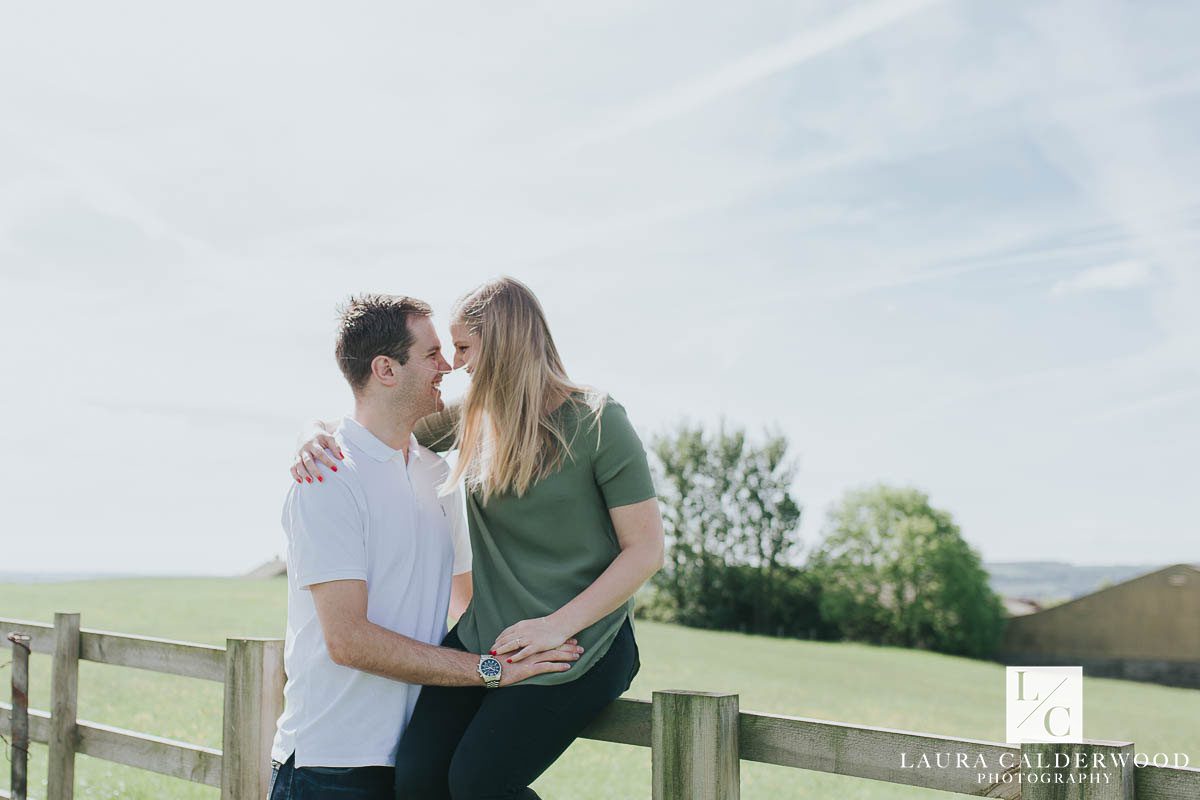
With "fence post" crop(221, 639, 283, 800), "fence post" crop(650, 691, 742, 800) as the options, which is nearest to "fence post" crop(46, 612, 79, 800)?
"fence post" crop(221, 639, 283, 800)

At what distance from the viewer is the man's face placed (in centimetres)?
351

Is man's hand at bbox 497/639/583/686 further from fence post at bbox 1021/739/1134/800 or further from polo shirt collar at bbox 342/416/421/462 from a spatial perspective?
fence post at bbox 1021/739/1134/800

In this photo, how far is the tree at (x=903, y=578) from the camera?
2023 inches

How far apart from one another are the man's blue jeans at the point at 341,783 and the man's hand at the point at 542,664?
584mm

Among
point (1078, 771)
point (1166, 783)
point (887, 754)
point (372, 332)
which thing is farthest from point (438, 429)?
point (1166, 783)

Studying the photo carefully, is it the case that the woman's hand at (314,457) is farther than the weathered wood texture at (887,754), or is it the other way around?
the woman's hand at (314,457)

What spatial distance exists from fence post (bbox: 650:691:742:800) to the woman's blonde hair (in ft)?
2.39

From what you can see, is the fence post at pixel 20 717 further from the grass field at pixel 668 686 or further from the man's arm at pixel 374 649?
the grass field at pixel 668 686

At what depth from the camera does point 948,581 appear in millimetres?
52594

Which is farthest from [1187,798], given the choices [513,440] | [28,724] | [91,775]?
[91,775]

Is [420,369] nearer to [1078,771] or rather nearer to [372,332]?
[372,332]

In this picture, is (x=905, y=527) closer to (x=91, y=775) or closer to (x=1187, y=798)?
(x=91, y=775)

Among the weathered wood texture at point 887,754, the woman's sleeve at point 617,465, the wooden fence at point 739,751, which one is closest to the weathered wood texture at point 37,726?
the wooden fence at point 739,751

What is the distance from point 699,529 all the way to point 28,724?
168ft
